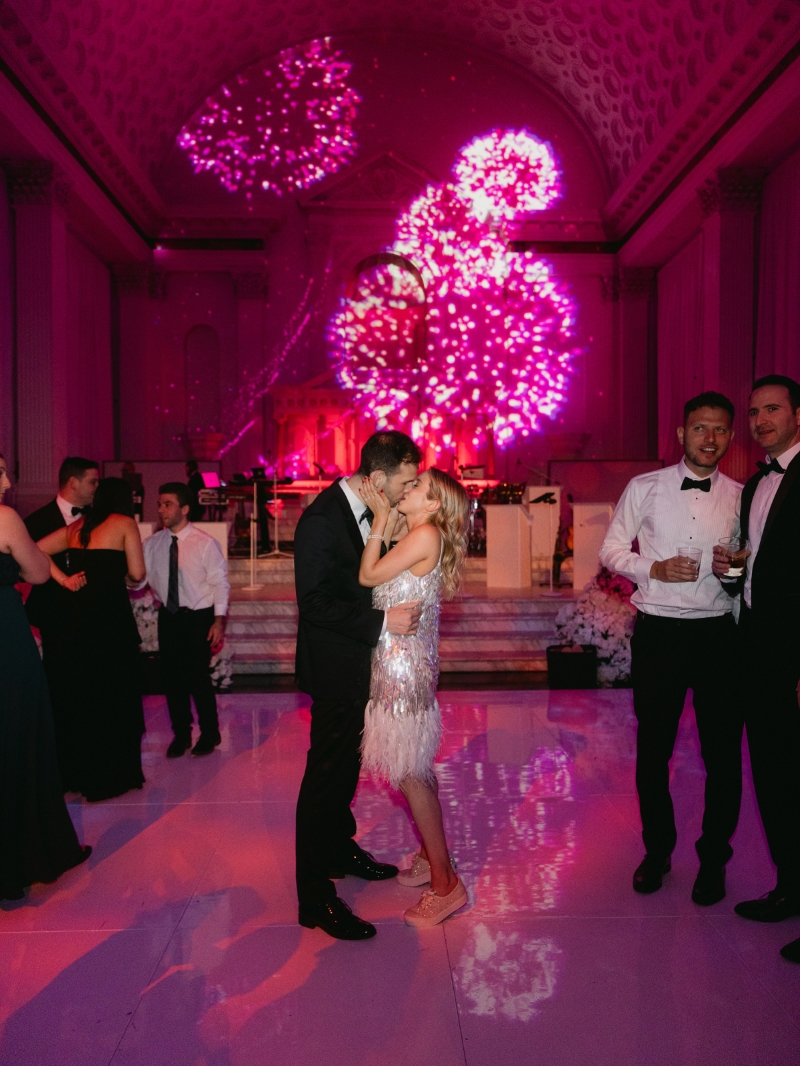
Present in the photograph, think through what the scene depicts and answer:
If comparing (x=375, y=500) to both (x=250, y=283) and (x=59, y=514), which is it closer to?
(x=59, y=514)

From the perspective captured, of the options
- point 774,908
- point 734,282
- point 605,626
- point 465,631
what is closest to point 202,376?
point 734,282

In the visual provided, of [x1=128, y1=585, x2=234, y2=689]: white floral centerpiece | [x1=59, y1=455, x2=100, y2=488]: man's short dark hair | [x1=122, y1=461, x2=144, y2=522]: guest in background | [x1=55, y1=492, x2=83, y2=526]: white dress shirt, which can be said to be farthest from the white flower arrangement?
[x1=122, y1=461, x2=144, y2=522]: guest in background

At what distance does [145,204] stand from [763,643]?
16.7 meters

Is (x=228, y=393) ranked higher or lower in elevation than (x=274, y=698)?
higher

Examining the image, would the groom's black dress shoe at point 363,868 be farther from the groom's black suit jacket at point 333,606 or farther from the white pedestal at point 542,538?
the white pedestal at point 542,538

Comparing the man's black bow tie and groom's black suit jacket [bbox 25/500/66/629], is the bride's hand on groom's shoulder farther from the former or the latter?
groom's black suit jacket [bbox 25/500/66/629]

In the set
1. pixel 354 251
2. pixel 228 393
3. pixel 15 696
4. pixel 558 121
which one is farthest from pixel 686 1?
pixel 15 696

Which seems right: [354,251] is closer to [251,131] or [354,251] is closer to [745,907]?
[251,131]

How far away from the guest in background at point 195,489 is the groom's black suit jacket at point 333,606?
911 centimetres

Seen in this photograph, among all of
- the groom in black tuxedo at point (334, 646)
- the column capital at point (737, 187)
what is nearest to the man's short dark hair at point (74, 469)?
the groom in black tuxedo at point (334, 646)

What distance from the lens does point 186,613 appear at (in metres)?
5.55

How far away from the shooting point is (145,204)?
56.1 feet

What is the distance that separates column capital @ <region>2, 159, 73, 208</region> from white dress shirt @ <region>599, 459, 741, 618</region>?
12.0 metres

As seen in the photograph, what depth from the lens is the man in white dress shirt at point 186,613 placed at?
18.1ft
